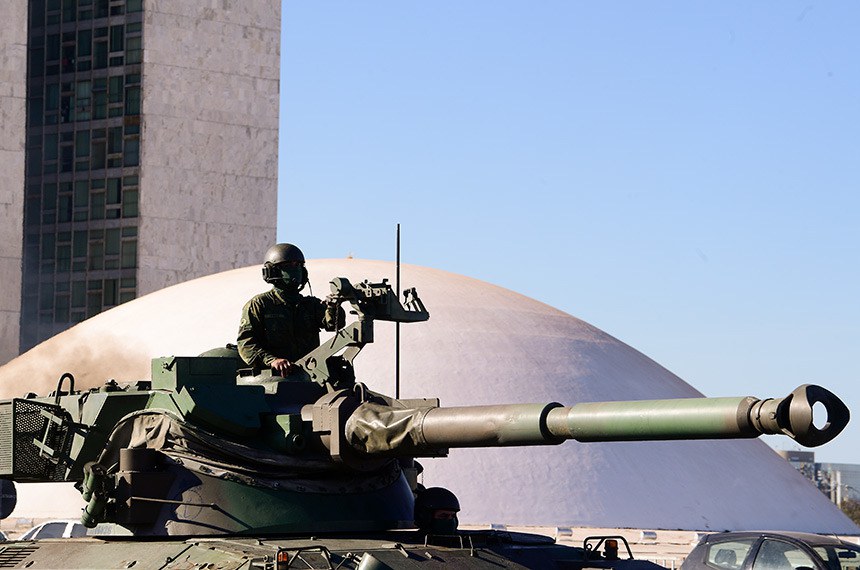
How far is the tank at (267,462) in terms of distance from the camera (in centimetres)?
1366

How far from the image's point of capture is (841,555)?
21.1 meters

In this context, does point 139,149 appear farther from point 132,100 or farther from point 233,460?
point 233,460

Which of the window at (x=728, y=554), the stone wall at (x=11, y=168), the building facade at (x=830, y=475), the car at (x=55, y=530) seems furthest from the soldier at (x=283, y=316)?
the building facade at (x=830, y=475)

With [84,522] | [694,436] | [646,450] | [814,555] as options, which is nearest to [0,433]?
[84,522]

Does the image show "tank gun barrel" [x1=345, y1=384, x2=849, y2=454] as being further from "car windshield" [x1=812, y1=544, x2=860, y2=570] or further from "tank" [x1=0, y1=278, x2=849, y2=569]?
"car windshield" [x1=812, y1=544, x2=860, y2=570]

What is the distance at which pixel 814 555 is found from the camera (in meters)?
20.4

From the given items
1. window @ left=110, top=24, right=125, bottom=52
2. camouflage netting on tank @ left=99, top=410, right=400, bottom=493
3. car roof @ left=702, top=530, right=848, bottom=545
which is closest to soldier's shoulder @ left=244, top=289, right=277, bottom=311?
camouflage netting on tank @ left=99, top=410, right=400, bottom=493

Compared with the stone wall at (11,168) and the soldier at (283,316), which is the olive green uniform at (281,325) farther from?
the stone wall at (11,168)

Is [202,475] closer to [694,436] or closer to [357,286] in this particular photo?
[357,286]

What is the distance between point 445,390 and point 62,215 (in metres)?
41.8

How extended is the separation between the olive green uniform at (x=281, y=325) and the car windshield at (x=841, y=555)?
25.7 ft

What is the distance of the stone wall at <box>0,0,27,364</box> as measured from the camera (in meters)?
88.8

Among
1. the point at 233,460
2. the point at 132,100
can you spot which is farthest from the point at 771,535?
the point at 132,100

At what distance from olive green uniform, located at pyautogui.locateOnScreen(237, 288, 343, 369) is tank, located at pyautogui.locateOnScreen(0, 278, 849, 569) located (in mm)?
249
